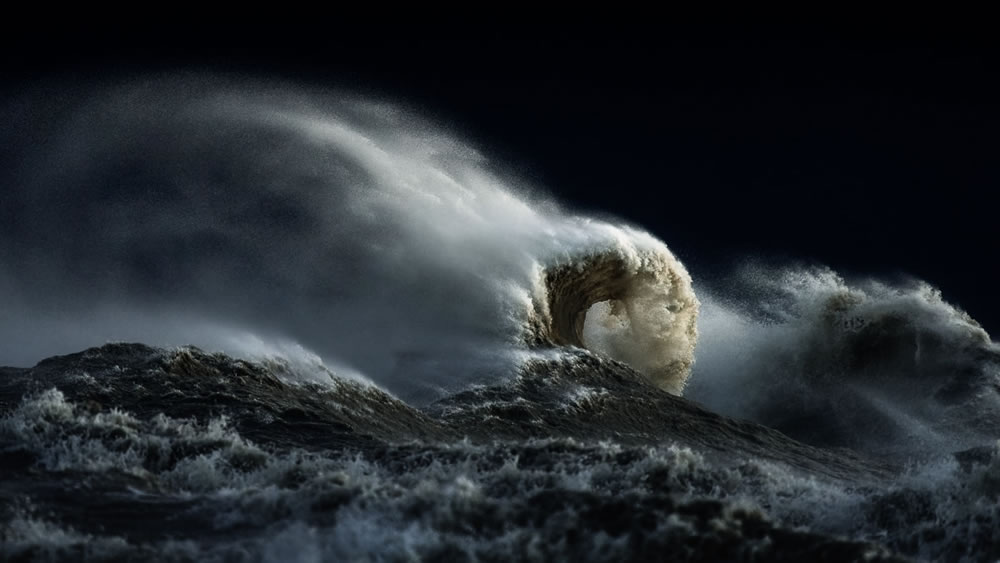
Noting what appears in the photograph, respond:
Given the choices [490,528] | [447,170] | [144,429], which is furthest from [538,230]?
[490,528]

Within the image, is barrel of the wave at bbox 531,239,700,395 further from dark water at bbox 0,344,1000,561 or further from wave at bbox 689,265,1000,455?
dark water at bbox 0,344,1000,561

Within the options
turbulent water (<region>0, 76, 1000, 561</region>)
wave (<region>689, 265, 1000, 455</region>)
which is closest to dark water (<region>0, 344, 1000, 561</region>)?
turbulent water (<region>0, 76, 1000, 561</region>)

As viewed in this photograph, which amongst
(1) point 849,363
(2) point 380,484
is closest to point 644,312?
(1) point 849,363

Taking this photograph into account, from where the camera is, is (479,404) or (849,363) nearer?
(479,404)

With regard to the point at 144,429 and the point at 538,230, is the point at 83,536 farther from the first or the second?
the point at 538,230

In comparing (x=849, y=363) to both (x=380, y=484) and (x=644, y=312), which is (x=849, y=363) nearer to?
(x=644, y=312)

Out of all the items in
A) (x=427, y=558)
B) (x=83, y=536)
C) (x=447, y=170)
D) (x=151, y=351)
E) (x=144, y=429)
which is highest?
(x=447, y=170)
